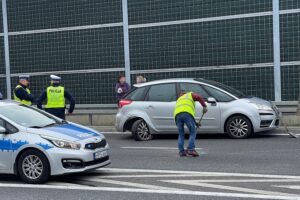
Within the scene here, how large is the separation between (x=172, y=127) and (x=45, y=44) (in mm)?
9420

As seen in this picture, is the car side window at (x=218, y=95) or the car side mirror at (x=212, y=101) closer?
the car side mirror at (x=212, y=101)

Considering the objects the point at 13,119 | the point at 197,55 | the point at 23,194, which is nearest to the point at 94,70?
the point at 197,55

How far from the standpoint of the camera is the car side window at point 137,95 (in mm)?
14173

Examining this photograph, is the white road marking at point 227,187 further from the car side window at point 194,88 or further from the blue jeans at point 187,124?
the car side window at point 194,88

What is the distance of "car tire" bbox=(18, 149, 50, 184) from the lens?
27.7 feet

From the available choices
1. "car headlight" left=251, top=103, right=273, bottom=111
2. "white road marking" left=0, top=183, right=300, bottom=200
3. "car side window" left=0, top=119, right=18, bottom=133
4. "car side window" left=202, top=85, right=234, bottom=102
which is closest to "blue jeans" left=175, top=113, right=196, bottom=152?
"car side window" left=202, top=85, right=234, bottom=102

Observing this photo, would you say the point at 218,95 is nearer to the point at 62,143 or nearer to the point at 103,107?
the point at 62,143

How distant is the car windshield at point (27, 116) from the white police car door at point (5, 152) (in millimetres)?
369

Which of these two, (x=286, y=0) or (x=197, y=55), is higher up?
(x=286, y=0)

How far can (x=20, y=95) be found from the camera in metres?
13.8

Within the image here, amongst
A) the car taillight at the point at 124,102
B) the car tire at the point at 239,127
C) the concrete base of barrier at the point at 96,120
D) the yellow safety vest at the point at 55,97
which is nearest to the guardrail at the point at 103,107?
the concrete base of barrier at the point at 96,120

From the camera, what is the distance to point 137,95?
14.2 meters

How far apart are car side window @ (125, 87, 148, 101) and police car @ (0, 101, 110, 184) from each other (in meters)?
5.28

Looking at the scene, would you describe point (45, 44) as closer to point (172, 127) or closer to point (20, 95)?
point (20, 95)
